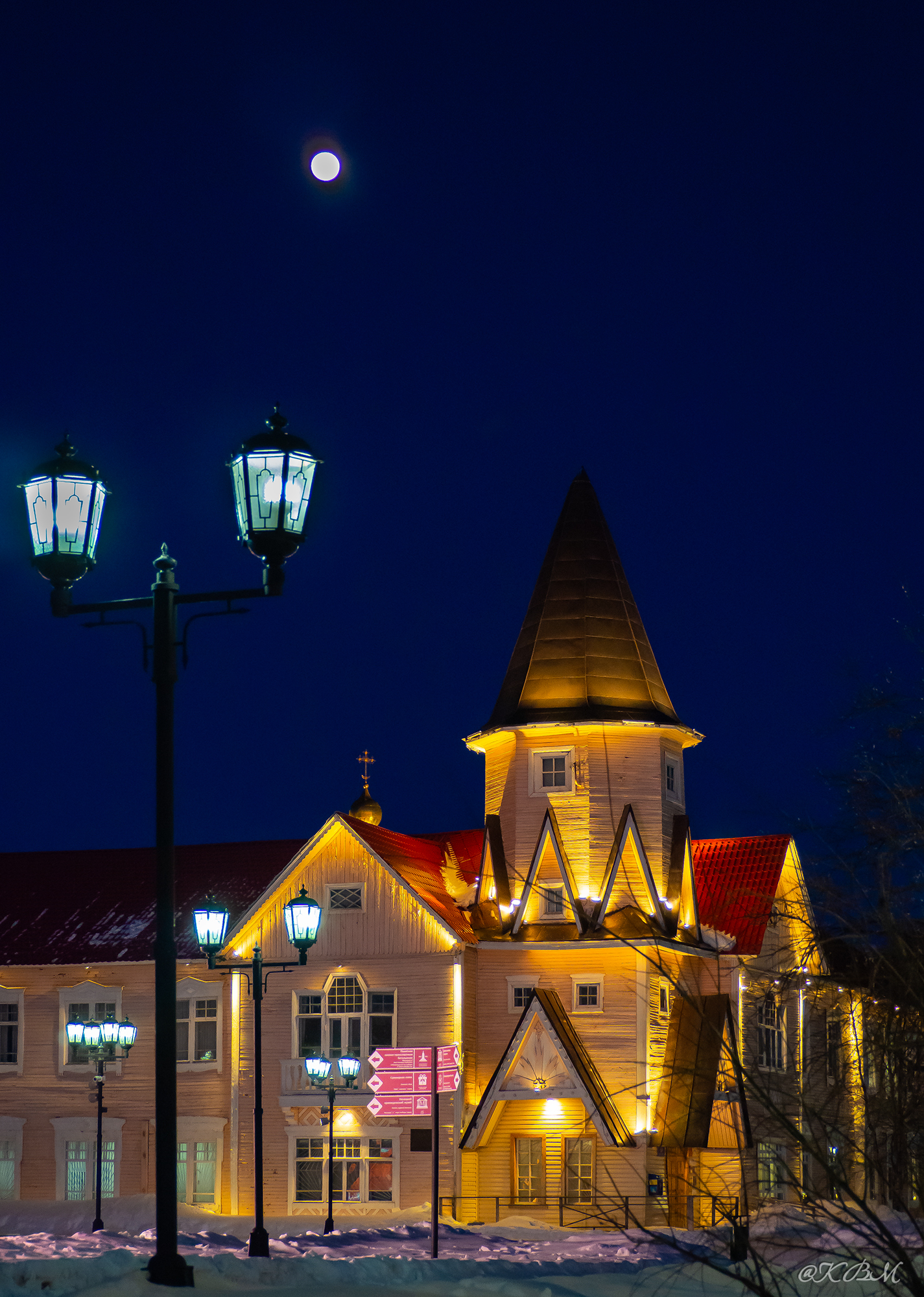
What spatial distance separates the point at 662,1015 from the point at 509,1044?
397 centimetres

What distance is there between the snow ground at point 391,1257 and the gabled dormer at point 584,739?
30.5ft

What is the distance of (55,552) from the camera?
41.7 ft

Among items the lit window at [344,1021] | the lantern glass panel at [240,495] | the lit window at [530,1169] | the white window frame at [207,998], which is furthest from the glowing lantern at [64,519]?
the white window frame at [207,998]

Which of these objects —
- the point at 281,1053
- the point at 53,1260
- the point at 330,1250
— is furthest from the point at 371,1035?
the point at 53,1260

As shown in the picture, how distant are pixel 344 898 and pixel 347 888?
10.1 inches

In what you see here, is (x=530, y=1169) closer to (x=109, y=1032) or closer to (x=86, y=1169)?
(x=109, y=1032)

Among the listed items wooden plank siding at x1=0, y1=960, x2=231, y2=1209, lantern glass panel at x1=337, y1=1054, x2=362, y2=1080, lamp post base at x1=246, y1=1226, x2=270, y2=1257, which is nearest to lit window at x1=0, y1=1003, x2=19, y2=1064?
wooden plank siding at x1=0, y1=960, x2=231, y2=1209

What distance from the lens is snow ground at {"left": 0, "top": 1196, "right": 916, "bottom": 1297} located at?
11.8 metres

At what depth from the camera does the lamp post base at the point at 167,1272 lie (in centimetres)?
1161

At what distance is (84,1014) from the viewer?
4431cm

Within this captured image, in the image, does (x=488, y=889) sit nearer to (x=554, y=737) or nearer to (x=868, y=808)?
(x=554, y=737)

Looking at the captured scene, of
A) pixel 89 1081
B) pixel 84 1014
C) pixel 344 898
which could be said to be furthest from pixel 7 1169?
pixel 344 898

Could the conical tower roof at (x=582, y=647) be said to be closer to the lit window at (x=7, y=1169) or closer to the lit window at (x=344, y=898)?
the lit window at (x=344, y=898)

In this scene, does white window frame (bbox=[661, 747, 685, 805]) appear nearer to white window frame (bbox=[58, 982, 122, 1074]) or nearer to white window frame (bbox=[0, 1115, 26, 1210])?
white window frame (bbox=[58, 982, 122, 1074])
